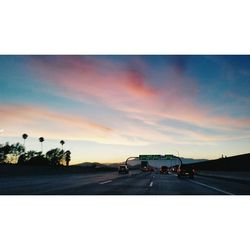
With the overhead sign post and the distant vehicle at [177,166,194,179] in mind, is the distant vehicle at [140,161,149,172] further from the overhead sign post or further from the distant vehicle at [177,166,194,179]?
the distant vehicle at [177,166,194,179]

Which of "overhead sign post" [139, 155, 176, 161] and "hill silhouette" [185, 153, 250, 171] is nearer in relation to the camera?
"hill silhouette" [185, 153, 250, 171]

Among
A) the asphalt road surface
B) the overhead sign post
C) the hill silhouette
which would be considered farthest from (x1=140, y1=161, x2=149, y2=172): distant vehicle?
the asphalt road surface

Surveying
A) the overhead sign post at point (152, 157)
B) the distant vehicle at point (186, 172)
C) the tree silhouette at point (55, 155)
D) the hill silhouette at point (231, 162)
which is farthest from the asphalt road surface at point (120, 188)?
the tree silhouette at point (55, 155)

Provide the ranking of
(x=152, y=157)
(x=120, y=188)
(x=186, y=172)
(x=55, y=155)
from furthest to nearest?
(x=55, y=155), (x=152, y=157), (x=186, y=172), (x=120, y=188)

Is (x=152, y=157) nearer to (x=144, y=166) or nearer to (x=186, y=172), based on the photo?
(x=144, y=166)

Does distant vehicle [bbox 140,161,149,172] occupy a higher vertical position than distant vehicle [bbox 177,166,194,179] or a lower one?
higher

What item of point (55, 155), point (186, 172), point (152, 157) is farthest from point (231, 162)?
point (55, 155)

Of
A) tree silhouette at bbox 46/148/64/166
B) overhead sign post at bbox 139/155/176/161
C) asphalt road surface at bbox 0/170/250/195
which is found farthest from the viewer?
tree silhouette at bbox 46/148/64/166

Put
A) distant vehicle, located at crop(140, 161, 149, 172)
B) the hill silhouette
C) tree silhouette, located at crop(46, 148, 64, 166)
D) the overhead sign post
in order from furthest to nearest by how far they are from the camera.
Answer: tree silhouette, located at crop(46, 148, 64, 166) → the overhead sign post → distant vehicle, located at crop(140, 161, 149, 172) → the hill silhouette

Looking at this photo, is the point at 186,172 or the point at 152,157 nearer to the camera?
the point at 186,172

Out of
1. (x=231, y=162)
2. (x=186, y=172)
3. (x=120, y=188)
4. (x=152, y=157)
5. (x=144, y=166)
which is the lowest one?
(x=120, y=188)
